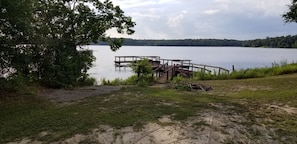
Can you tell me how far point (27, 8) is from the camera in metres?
6.68

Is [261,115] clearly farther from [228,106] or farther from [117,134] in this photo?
[117,134]

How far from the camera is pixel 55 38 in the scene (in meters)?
11.2

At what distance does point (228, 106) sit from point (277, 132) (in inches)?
75.7

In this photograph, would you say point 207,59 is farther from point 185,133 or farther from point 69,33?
point 185,133

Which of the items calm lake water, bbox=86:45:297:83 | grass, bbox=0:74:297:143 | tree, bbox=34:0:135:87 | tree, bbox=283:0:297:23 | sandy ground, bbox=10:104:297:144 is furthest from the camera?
calm lake water, bbox=86:45:297:83

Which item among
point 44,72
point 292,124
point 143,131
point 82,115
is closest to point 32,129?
point 82,115

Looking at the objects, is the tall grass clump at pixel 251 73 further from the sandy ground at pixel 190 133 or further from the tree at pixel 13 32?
the tree at pixel 13 32

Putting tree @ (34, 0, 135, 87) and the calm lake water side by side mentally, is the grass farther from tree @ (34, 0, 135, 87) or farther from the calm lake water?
the calm lake water

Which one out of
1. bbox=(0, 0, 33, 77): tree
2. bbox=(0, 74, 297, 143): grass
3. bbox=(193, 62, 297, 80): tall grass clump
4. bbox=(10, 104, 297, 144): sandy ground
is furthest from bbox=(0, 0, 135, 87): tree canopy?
bbox=(193, 62, 297, 80): tall grass clump

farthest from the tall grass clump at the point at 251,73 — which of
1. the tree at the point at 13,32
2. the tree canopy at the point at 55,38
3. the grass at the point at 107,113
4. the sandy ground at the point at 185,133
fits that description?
the tree at the point at 13,32

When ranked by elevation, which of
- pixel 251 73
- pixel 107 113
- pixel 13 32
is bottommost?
pixel 107 113

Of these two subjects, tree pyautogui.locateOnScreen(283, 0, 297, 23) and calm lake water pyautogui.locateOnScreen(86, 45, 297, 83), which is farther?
calm lake water pyautogui.locateOnScreen(86, 45, 297, 83)

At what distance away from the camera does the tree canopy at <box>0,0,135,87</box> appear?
7.05 meters

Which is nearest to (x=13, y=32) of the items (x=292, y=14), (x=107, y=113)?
(x=107, y=113)
